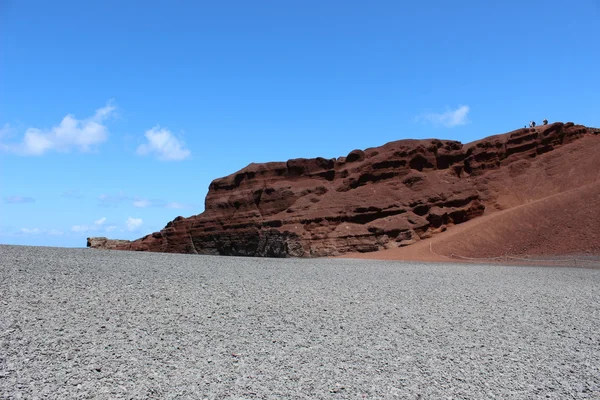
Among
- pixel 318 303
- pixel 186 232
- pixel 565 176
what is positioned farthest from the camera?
pixel 186 232

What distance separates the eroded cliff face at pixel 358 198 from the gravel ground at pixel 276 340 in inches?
870

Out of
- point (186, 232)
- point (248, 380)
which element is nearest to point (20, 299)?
point (248, 380)

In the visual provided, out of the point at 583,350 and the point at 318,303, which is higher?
the point at 318,303

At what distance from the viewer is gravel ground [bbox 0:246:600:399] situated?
20.9ft

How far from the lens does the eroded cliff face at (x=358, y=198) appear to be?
3619cm

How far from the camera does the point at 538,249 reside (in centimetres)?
2783

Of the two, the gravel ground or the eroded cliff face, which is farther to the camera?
the eroded cliff face

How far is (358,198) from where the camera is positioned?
3847 cm

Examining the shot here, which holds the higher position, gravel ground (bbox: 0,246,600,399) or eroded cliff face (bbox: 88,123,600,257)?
eroded cliff face (bbox: 88,123,600,257)

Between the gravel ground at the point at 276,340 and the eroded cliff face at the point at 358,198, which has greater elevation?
the eroded cliff face at the point at 358,198

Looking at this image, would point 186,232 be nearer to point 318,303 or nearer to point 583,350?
point 318,303

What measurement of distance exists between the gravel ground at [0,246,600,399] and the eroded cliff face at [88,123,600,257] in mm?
22096

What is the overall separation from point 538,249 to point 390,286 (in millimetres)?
17092

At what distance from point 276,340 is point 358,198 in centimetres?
3067
